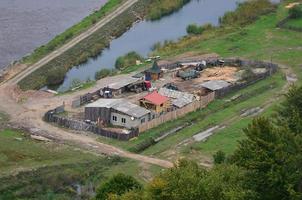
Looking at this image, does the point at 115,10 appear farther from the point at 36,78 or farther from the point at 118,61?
the point at 36,78

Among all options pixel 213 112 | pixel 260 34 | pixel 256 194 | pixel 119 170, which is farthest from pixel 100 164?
pixel 260 34

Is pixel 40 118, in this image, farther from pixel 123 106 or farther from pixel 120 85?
pixel 120 85

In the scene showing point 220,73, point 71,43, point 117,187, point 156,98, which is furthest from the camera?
point 71,43

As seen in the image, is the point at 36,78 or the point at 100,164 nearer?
the point at 100,164

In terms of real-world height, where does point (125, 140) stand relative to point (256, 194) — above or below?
below

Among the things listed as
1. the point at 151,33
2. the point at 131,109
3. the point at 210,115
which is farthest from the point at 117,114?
the point at 151,33

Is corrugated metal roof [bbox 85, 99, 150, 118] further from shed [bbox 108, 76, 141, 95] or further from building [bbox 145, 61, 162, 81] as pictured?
building [bbox 145, 61, 162, 81]
